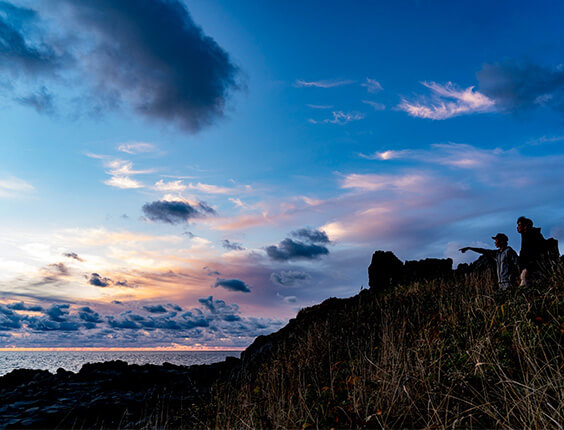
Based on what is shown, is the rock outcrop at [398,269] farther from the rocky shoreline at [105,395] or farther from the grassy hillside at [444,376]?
the grassy hillside at [444,376]

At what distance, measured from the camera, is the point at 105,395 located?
2567 cm

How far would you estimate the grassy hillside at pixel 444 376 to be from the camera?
469 cm

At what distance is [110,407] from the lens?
69.0 ft

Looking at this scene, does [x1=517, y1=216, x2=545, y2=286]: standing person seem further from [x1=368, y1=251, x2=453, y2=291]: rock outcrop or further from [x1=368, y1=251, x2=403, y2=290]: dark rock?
[x1=368, y1=251, x2=403, y2=290]: dark rock

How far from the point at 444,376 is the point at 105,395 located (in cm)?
2632

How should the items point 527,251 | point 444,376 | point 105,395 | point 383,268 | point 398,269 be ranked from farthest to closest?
point 383,268
point 398,269
point 105,395
point 527,251
point 444,376

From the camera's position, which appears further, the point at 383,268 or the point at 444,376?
the point at 383,268

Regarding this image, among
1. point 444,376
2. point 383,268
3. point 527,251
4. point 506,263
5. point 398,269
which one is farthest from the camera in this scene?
point 383,268

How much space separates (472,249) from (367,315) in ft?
17.6

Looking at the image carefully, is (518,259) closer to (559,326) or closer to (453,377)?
(559,326)

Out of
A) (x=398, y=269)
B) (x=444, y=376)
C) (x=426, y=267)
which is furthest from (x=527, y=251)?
(x=398, y=269)

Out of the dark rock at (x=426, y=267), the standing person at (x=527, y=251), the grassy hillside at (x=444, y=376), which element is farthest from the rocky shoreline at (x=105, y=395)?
the dark rock at (x=426, y=267)

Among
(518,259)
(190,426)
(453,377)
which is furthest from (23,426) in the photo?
(518,259)

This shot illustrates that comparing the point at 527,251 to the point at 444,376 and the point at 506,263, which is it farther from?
the point at 444,376
